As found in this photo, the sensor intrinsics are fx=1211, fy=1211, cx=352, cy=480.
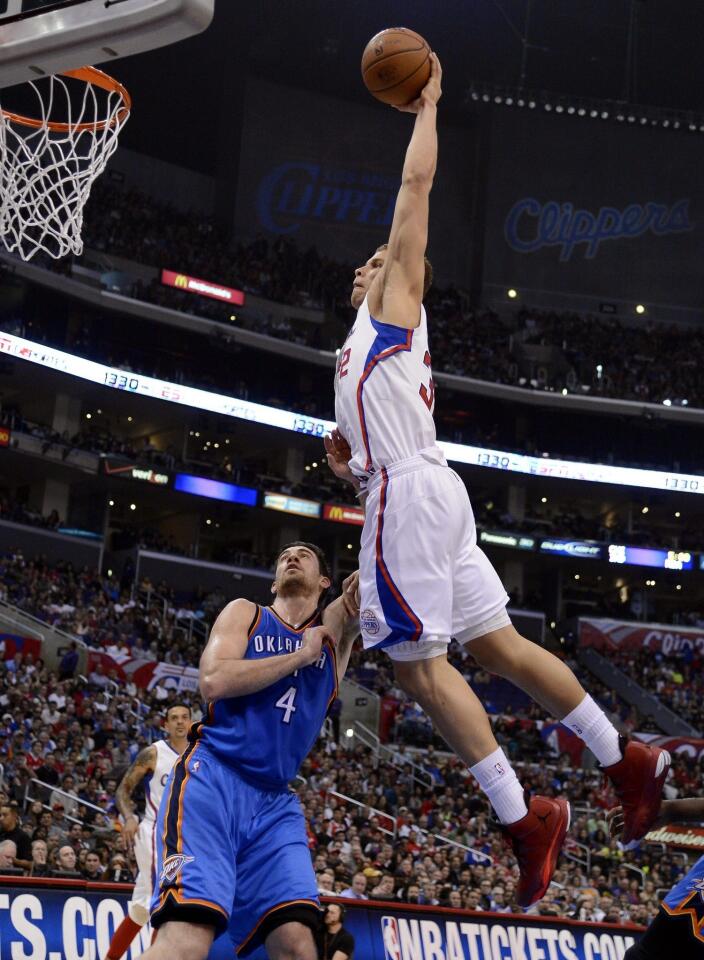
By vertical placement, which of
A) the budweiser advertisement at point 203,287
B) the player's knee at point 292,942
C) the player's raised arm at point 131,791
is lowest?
the player's raised arm at point 131,791

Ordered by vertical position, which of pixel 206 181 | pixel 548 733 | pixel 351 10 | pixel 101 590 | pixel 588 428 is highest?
pixel 351 10

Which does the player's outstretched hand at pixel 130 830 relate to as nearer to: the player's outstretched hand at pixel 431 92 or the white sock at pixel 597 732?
the white sock at pixel 597 732

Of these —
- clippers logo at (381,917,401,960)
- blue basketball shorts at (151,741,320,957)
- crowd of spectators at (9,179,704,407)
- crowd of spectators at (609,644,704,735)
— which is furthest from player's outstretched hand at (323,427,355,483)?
crowd of spectators at (9,179,704,407)

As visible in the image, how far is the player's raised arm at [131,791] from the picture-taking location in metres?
8.22

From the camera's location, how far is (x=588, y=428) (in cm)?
4338

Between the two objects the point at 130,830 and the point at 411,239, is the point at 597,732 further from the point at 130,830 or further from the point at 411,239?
the point at 130,830

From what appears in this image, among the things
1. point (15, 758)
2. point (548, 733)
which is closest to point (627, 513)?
point (548, 733)

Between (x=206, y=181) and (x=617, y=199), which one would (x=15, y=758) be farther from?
(x=617, y=199)

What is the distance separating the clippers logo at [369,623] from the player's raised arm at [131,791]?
4.20 m

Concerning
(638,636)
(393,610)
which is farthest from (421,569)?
(638,636)

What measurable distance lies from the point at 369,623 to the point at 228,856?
3.58 ft

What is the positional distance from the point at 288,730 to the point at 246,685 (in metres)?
0.31

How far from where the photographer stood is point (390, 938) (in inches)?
373

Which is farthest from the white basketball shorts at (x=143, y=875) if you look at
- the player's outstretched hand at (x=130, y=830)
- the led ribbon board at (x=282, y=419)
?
the led ribbon board at (x=282, y=419)
